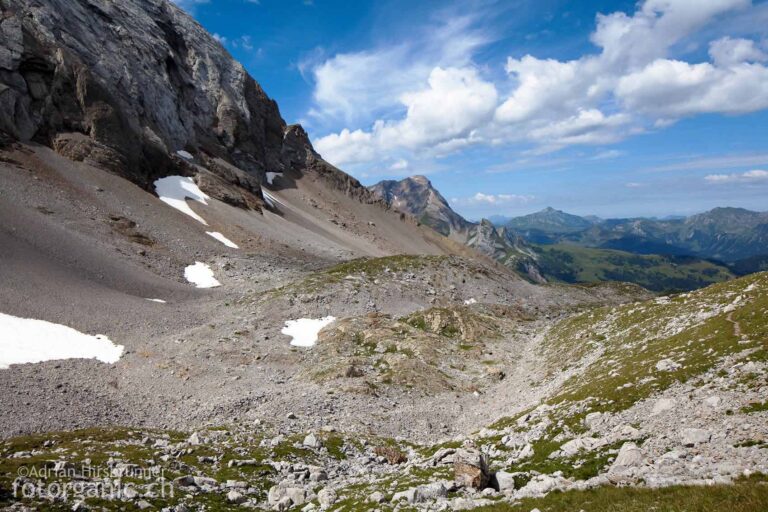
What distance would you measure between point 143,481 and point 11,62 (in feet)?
346

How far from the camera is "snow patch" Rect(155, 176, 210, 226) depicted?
331 ft

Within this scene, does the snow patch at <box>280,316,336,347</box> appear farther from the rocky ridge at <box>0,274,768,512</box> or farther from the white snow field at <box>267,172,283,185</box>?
the white snow field at <box>267,172,283,185</box>

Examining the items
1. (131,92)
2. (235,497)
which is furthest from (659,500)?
(131,92)

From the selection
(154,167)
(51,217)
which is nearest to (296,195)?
(154,167)

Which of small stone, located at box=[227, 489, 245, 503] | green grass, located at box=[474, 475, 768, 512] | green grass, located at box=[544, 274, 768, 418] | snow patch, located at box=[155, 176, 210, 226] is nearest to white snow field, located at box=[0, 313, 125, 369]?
small stone, located at box=[227, 489, 245, 503]

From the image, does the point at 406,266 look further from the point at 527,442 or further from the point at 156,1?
the point at 156,1

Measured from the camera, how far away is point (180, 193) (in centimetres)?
10750

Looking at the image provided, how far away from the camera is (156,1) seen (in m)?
149

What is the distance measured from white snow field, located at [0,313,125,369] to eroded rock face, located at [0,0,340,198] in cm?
6039

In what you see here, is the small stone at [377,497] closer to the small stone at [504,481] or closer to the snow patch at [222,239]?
the small stone at [504,481]

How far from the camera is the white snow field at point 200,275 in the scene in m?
72.9

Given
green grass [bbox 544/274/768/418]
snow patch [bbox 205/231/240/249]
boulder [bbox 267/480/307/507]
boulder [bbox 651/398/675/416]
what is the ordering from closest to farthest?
boulder [bbox 267/480/307/507] < boulder [bbox 651/398/675/416] < green grass [bbox 544/274/768/418] < snow patch [bbox 205/231/240/249]

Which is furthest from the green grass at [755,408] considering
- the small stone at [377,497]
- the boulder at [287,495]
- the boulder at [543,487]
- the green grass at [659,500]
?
the boulder at [287,495]

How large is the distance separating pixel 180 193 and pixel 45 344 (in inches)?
2792
